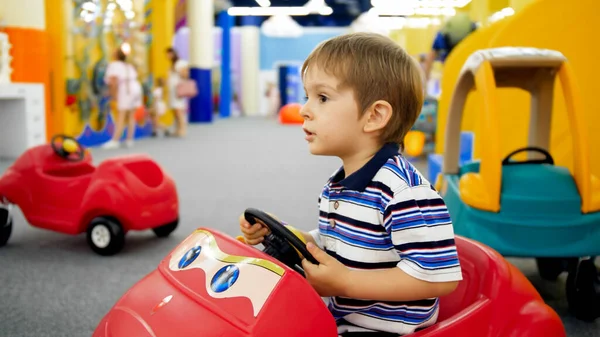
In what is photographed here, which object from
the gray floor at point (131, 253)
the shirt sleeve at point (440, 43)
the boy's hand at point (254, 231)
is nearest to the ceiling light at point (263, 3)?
the gray floor at point (131, 253)

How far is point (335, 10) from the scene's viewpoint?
16.8 meters

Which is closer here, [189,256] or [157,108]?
[189,256]

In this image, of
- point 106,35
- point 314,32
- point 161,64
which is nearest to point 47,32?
point 106,35

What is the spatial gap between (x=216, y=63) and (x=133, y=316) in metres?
12.9

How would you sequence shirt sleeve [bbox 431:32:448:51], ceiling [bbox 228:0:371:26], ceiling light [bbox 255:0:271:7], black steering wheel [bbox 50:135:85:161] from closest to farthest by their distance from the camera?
black steering wheel [bbox 50:135:85:161], shirt sleeve [bbox 431:32:448:51], ceiling light [bbox 255:0:271:7], ceiling [bbox 228:0:371:26]

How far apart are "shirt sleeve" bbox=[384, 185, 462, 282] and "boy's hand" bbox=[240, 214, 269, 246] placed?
0.29 meters

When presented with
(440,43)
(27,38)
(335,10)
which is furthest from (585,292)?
(335,10)

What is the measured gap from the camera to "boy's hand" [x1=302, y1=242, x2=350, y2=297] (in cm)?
98

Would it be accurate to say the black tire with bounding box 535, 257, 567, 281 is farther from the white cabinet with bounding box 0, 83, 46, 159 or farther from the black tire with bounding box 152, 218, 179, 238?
the white cabinet with bounding box 0, 83, 46, 159

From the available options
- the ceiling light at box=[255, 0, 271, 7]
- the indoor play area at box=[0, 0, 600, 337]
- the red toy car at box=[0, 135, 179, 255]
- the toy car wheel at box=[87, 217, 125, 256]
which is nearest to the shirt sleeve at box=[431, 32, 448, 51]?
the indoor play area at box=[0, 0, 600, 337]

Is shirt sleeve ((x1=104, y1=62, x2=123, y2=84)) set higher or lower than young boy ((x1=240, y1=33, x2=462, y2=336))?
higher

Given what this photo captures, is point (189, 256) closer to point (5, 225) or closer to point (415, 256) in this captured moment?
point (415, 256)

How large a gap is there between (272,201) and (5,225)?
1.47 meters

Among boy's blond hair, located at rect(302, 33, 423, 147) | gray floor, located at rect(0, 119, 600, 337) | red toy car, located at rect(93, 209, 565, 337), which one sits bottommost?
gray floor, located at rect(0, 119, 600, 337)
